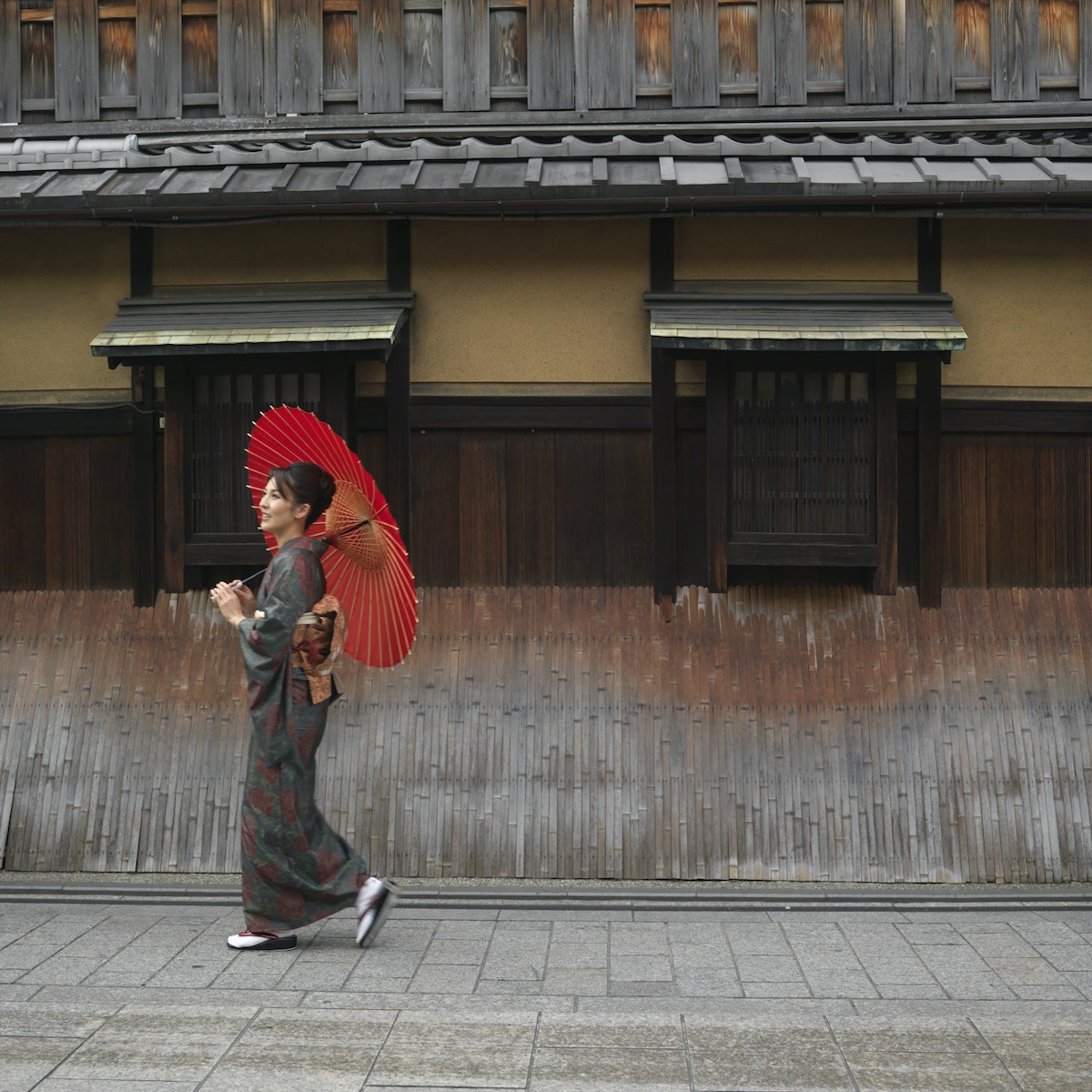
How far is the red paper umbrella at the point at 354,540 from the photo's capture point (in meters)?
5.39

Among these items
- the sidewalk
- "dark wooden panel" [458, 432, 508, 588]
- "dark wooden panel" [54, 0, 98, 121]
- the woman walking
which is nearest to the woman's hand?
the woman walking

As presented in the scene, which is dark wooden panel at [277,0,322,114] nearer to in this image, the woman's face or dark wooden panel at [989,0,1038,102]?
the woman's face

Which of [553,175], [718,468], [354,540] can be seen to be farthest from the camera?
[718,468]

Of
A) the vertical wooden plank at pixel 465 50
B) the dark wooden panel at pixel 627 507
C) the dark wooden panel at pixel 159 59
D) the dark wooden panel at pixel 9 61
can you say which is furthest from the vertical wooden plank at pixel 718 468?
the dark wooden panel at pixel 9 61

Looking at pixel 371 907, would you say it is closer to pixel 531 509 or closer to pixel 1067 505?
pixel 531 509

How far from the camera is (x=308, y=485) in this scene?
17.8 ft

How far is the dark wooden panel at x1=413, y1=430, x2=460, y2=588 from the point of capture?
7.35m

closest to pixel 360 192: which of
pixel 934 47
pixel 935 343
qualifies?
pixel 935 343

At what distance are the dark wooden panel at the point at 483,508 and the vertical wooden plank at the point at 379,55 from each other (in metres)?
2.42

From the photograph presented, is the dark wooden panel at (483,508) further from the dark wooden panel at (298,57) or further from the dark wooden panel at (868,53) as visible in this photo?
the dark wooden panel at (868,53)

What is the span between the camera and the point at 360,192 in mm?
6605

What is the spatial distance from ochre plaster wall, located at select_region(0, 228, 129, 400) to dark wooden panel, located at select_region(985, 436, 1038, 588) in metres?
5.54

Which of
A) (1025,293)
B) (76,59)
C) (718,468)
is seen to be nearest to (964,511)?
(1025,293)

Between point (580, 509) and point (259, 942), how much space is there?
3.26 meters
